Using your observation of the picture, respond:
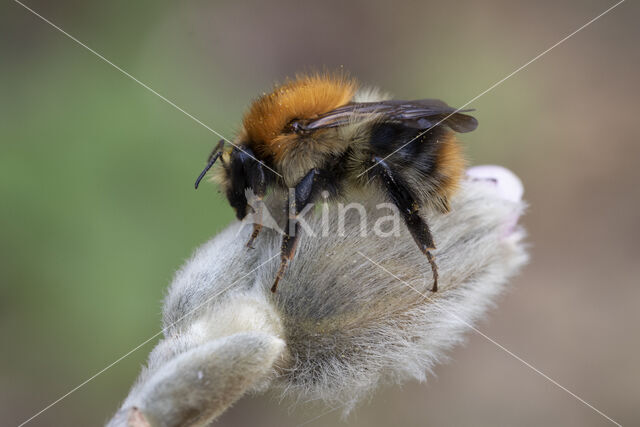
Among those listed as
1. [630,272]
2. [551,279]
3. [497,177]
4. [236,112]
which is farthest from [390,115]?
[630,272]

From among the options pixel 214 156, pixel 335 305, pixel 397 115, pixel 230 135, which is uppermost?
pixel 230 135

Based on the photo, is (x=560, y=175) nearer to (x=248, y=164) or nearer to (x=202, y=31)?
(x=202, y=31)

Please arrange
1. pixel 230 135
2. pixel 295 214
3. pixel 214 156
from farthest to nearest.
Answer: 1. pixel 230 135
2. pixel 214 156
3. pixel 295 214

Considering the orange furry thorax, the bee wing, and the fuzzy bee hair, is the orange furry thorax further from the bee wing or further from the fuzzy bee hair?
the fuzzy bee hair

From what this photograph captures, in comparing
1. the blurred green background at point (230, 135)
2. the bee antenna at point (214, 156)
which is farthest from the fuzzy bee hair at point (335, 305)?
the blurred green background at point (230, 135)

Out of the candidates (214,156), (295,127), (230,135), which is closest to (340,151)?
(295,127)

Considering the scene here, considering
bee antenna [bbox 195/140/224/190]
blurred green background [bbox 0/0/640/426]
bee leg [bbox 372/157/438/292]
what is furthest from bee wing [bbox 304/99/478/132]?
blurred green background [bbox 0/0/640/426]

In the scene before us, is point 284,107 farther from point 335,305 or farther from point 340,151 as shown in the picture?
point 335,305
